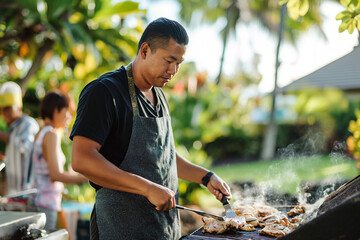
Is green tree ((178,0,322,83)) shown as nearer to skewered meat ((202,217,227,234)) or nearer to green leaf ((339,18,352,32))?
→ green leaf ((339,18,352,32))

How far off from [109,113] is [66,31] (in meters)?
4.72

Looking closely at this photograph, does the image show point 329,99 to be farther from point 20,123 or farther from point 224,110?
point 20,123

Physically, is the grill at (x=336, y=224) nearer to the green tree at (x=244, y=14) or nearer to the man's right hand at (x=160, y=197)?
the man's right hand at (x=160, y=197)

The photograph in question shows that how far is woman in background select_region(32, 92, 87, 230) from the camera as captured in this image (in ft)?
9.89

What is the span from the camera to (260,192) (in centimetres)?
277

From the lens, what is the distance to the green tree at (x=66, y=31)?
20.2ft

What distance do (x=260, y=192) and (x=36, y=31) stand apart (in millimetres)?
5450

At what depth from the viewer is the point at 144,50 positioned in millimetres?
1964

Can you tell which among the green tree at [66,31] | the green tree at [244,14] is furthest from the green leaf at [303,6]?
the green tree at [244,14]

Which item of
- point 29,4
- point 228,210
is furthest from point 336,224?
point 29,4

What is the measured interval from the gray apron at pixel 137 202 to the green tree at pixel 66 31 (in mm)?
4490

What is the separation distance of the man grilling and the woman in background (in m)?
1.13

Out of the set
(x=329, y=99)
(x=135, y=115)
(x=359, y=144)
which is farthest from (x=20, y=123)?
(x=329, y=99)

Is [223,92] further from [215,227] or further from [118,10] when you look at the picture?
[215,227]
